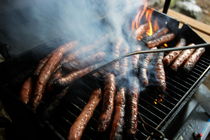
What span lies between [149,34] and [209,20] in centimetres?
484

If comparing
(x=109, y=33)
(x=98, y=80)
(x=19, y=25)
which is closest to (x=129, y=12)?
(x=109, y=33)

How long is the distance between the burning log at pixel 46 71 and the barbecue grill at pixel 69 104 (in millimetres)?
154

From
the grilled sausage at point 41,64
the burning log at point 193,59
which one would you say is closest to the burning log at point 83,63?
the grilled sausage at point 41,64

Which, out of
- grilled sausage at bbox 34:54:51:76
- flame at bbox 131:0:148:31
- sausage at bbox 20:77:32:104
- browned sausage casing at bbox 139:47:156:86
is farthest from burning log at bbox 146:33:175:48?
sausage at bbox 20:77:32:104

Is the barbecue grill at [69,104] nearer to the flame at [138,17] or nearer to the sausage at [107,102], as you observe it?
the sausage at [107,102]

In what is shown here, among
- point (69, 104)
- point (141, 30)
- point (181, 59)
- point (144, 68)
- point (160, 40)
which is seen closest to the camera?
point (69, 104)

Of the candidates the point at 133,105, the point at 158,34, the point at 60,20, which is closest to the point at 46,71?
the point at 133,105

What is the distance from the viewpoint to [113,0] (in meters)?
4.94

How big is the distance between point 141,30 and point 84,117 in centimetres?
244

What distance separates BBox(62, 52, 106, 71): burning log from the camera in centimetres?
329

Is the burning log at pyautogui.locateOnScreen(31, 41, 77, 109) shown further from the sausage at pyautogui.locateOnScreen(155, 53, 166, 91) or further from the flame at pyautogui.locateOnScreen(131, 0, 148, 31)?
the flame at pyautogui.locateOnScreen(131, 0, 148, 31)

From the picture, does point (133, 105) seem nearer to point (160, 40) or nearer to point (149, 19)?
point (160, 40)

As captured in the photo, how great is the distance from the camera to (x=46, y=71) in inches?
122

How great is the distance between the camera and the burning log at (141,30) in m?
4.27
